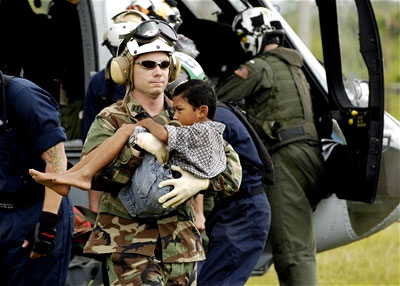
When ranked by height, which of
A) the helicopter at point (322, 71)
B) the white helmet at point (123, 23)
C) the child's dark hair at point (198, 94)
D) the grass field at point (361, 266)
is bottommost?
the grass field at point (361, 266)

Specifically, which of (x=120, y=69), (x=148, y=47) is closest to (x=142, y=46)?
(x=148, y=47)

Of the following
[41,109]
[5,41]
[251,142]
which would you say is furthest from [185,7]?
[41,109]

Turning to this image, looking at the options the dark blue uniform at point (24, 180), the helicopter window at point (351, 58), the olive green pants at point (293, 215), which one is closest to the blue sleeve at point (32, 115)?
the dark blue uniform at point (24, 180)

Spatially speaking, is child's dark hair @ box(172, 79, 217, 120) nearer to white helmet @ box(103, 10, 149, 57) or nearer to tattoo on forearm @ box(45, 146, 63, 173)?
tattoo on forearm @ box(45, 146, 63, 173)

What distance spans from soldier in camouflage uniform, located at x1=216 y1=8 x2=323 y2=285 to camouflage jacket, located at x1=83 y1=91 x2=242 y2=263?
236 cm

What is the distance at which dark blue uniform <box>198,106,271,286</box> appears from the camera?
713cm

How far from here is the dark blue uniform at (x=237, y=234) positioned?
23.4ft

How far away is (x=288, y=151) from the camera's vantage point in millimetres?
8156

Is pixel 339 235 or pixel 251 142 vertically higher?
pixel 251 142

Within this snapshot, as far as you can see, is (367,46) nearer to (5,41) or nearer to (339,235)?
(339,235)

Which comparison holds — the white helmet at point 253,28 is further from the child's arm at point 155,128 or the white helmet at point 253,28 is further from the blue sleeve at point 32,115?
the child's arm at point 155,128

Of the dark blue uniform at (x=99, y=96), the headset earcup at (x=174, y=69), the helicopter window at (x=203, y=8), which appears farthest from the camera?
the helicopter window at (x=203, y=8)

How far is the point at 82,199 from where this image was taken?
7945 millimetres

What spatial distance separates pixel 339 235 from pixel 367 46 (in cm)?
166
